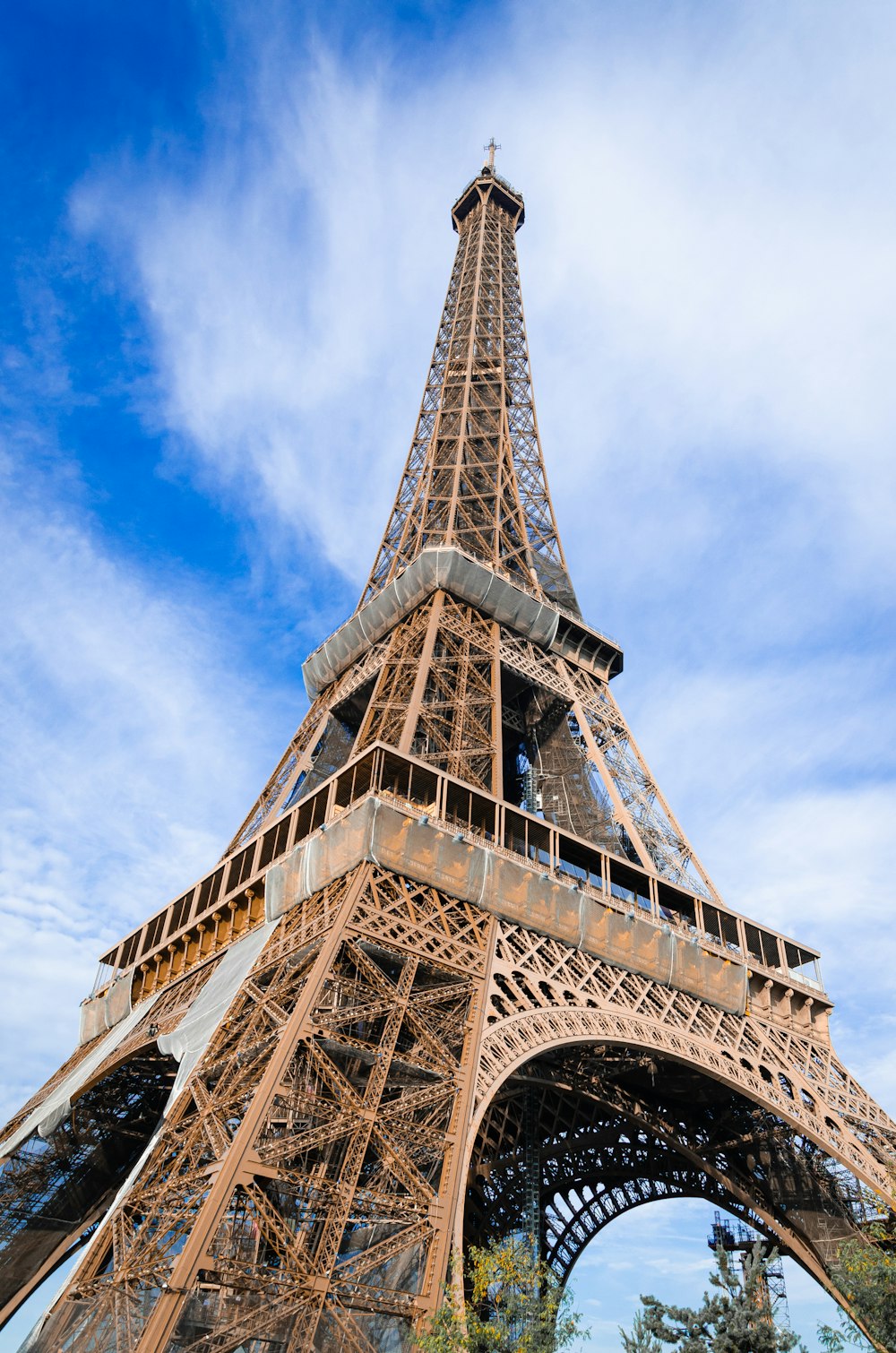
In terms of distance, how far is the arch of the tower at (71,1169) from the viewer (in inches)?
1032

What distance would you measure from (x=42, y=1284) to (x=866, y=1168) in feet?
69.0

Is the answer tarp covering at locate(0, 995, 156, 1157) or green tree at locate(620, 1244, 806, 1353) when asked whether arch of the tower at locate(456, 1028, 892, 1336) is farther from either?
tarp covering at locate(0, 995, 156, 1157)

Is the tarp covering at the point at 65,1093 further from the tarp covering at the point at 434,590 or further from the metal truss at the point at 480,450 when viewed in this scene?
the metal truss at the point at 480,450

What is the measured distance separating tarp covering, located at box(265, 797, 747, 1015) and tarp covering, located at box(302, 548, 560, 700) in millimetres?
12122

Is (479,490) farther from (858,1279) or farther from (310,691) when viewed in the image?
(858,1279)

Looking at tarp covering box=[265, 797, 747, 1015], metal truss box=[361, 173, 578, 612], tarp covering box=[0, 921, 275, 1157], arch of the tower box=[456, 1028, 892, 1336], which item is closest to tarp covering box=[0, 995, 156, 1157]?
tarp covering box=[0, 921, 275, 1157]

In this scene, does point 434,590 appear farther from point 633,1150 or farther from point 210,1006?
point 633,1150

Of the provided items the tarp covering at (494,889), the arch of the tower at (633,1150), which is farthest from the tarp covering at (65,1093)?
the arch of the tower at (633,1150)

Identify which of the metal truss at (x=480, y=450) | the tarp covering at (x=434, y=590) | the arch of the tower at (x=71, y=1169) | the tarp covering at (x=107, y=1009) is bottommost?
the arch of the tower at (x=71, y=1169)

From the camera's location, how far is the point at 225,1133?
51.3ft

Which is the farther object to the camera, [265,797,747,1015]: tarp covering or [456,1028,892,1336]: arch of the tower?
[456,1028,892,1336]: arch of the tower

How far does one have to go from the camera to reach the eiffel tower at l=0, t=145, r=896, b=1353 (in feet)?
48.0

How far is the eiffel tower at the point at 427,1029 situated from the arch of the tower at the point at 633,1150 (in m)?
0.09

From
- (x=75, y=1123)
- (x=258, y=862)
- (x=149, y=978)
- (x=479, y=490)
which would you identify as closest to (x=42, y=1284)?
(x=75, y=1123)
